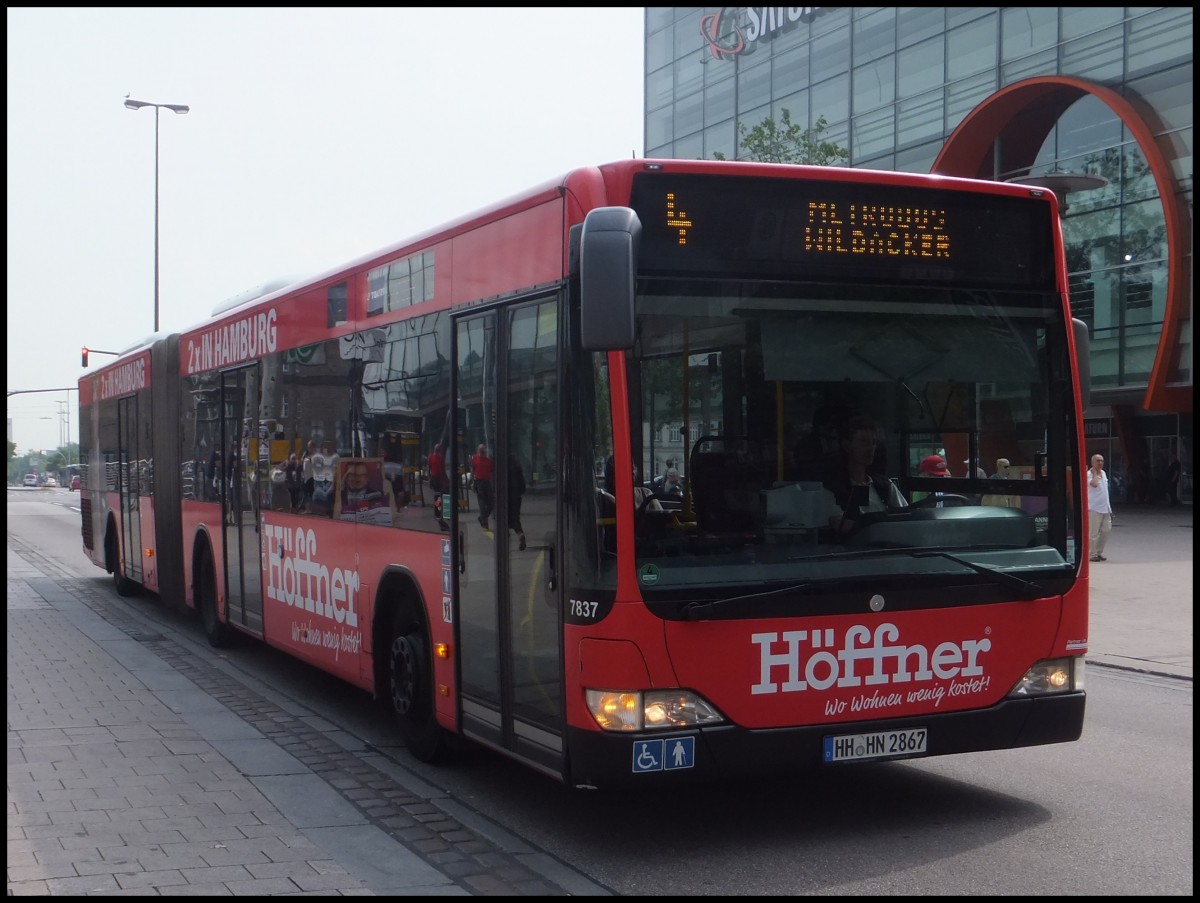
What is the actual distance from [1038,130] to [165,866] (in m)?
36.6

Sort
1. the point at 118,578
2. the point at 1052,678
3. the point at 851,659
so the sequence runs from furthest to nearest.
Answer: the point at 118,578 → the point at 1052,678 → the point at 851,659

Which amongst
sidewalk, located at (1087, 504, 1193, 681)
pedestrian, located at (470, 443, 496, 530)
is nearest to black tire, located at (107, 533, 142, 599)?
sidewalk, located at (1087, 504, 1193, 681)

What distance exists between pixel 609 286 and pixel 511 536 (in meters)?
1.57

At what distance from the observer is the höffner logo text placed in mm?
5805

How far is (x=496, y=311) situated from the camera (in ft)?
21.9

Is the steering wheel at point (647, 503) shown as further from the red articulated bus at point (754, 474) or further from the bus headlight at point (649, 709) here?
the bus headlight at point (649, 709)

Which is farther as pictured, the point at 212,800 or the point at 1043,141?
the point at 1043,141

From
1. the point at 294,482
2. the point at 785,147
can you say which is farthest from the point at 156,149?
the point at 294,482

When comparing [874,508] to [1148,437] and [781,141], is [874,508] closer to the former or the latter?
[781,141]

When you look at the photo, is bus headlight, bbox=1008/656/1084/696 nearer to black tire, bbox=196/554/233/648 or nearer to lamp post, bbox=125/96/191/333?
black tire, bbox=196/554/233/648

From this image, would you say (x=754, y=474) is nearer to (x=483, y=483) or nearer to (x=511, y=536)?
(x=511, y=536)

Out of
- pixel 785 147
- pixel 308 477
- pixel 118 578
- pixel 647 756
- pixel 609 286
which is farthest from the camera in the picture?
pixel 785 147

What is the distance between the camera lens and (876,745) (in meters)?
5.98

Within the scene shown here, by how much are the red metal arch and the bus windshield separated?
29.1 m
